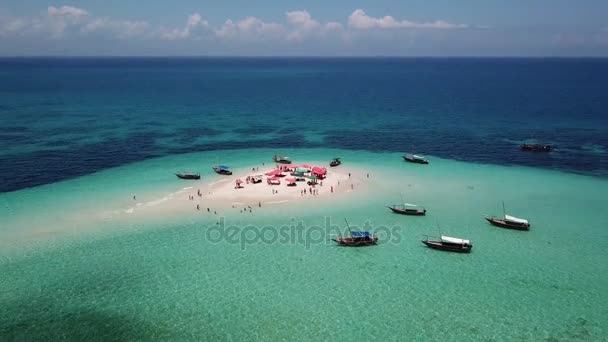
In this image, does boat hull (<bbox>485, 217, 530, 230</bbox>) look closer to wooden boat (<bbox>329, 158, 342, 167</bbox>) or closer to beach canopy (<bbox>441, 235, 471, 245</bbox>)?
beach canopy (<bbox>441, 235, 471, 245</bbox>)

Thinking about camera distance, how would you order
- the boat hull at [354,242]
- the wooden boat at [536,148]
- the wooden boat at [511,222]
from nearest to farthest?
the boat hull at [354,242], the wooden boat at [511,222], the wooden boat at [536,148]

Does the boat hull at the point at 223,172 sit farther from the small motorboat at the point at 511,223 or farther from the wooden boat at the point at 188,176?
the small motorboat at the point at 511,223

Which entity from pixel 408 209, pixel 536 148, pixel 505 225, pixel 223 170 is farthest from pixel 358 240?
pixel 536 148

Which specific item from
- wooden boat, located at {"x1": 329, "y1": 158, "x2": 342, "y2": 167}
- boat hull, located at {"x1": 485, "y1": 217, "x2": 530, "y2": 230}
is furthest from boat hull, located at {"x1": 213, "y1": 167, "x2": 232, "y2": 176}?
boat hull, located at {"x1": 485, "y1": 217, "x2": 530, "y2": 230}

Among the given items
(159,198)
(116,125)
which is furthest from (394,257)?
(116,125)

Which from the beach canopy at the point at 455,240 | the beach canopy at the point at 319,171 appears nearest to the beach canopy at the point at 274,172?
the beach canopy at the point at 319,171

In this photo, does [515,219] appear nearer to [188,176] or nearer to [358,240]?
[358,240]

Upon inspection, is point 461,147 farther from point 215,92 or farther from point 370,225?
point 215,92
